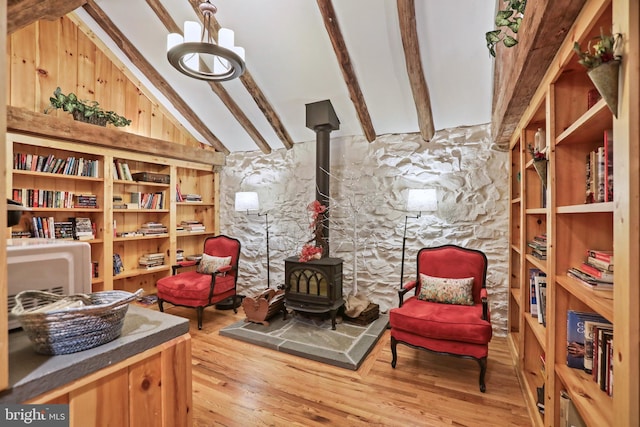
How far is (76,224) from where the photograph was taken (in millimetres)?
3395

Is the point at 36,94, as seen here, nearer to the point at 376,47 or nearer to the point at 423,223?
the point at 376,47

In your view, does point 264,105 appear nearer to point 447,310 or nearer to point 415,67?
point 415,67

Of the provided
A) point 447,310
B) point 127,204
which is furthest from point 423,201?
point 127,204

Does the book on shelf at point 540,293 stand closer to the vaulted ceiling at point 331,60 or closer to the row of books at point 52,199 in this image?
the vaulted ceiling at point 331,60

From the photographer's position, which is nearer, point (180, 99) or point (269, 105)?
point (269, 105)

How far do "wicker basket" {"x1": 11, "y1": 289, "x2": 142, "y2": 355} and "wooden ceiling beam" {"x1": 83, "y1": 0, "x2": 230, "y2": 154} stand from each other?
350cm

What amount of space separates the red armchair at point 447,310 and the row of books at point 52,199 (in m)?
3.52

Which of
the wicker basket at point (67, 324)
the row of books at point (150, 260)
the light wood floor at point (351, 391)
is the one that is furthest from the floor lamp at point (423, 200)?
the row of books at point (150, 260)

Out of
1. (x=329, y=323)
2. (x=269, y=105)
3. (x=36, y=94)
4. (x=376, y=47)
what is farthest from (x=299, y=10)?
(x=329, y=323)

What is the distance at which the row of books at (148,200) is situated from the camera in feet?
13.0

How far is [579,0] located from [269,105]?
3.04m

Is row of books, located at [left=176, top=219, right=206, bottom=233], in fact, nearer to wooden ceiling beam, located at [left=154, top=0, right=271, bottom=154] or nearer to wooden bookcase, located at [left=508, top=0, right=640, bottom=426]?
wooden ceiling beam, located at [left=154, top=0, right=271, bottom=154]

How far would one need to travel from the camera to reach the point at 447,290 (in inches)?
107

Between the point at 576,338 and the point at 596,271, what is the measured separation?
370 millimetres
